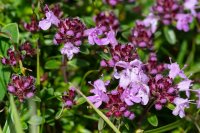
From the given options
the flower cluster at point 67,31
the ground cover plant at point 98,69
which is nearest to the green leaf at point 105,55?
the ground cover plant at point 98,69

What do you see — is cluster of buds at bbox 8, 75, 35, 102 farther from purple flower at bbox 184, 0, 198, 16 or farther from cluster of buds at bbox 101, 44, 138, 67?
purple flower at bbox 184, 0, 198, 16

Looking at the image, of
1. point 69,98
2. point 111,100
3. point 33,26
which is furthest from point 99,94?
point 33,26

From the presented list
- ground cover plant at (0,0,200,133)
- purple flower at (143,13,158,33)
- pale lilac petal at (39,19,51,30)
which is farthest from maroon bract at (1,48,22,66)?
purple flower at (143,13,158,33)

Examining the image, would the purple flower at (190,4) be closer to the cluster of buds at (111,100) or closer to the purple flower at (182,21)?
the purple flower at (182,21)

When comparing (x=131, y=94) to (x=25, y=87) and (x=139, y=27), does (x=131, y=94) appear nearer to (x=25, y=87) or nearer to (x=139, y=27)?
(x=25, y=87)

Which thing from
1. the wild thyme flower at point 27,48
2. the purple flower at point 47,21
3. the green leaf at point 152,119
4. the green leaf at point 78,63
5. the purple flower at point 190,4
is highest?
the purple flower at point 190,4

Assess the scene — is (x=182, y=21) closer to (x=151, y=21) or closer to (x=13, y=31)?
(x=151, y=21)

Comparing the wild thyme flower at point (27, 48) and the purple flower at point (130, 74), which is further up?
the wild thyme flower at point (27, 48)

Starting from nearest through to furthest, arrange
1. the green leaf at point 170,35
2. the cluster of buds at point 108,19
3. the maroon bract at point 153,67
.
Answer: the maroon bract at point 153,67 < the cluster of buds at point 108,19 < the green leaf at point 170,35
